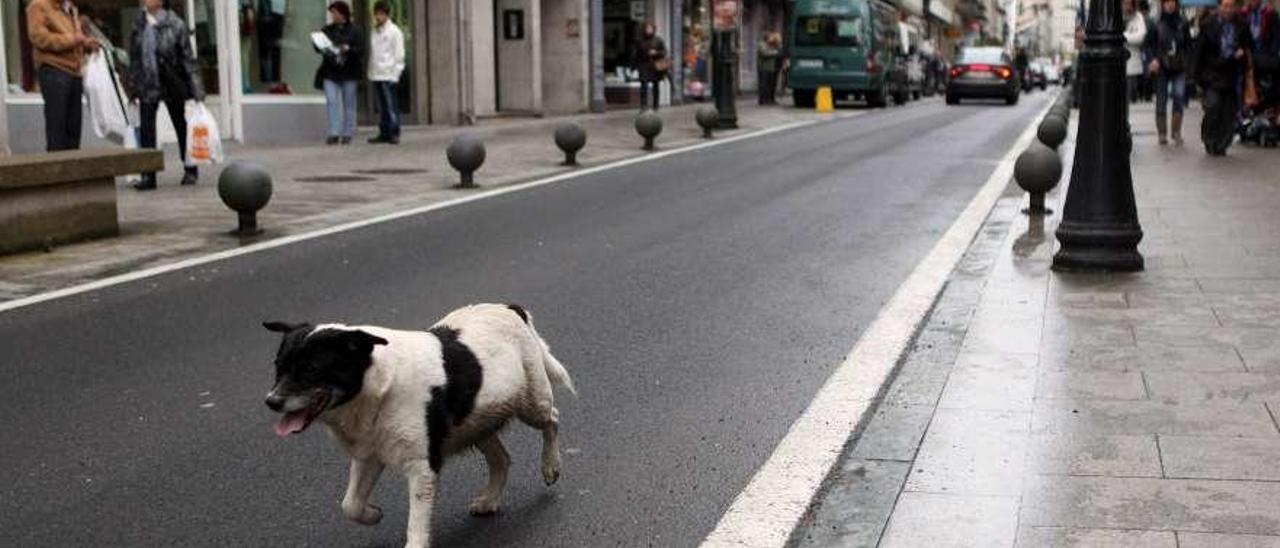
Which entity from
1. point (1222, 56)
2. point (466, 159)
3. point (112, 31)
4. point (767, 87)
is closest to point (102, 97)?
point (466, 159)

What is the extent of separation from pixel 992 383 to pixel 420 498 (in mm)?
2719

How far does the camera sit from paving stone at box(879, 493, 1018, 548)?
379cm

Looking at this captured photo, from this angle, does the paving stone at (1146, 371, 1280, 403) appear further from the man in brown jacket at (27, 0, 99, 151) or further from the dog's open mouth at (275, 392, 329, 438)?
the man in brown jacket at (27, 0, 99, 151)

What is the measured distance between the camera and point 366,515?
3.82 meters

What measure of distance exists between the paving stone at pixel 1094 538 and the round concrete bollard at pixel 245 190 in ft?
24.6

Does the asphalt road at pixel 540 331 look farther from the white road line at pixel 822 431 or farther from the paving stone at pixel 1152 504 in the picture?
the paving stone at pixel 1152 504

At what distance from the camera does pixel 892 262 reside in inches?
361

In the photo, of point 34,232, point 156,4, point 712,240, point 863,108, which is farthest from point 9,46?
point 863,108

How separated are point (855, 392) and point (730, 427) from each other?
636 mm

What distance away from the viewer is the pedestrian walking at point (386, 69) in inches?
808

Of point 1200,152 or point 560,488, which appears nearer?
point 560,488

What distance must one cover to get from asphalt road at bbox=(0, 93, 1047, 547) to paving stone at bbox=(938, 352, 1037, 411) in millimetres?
546

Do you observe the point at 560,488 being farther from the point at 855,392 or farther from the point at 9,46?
the point at 9,46

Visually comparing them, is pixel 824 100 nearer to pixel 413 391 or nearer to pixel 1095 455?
pixel 1095 455
